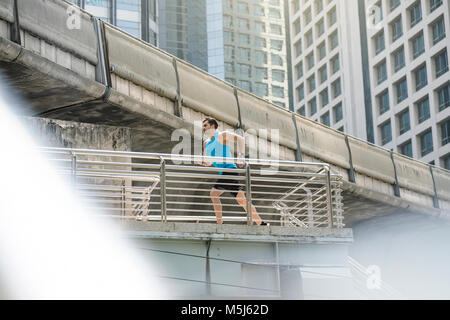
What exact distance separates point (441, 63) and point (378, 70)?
376 inches

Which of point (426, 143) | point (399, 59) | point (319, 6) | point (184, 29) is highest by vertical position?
point (184, 29)

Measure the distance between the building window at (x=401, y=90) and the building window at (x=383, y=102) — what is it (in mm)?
1785

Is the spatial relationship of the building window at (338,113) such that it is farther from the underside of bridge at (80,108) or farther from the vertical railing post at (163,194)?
the vertical railing post at (163,194)

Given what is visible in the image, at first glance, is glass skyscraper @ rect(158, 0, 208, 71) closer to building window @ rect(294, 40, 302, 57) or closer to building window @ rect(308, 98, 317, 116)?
building window @ rect(294, 40, 302, 57)

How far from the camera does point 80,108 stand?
15961mm

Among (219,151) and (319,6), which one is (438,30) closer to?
(319,6)

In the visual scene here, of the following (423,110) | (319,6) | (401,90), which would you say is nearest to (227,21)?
(319,6)

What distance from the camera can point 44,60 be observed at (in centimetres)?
1430

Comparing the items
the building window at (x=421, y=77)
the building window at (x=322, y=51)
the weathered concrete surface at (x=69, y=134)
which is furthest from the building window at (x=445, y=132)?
the weathered concrete surface at (x=69, y=134)

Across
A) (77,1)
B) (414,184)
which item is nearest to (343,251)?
(414,184)

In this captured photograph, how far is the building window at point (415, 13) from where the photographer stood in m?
61.0

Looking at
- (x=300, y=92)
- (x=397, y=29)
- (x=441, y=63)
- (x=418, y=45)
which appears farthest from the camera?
(x=300, y=92)
